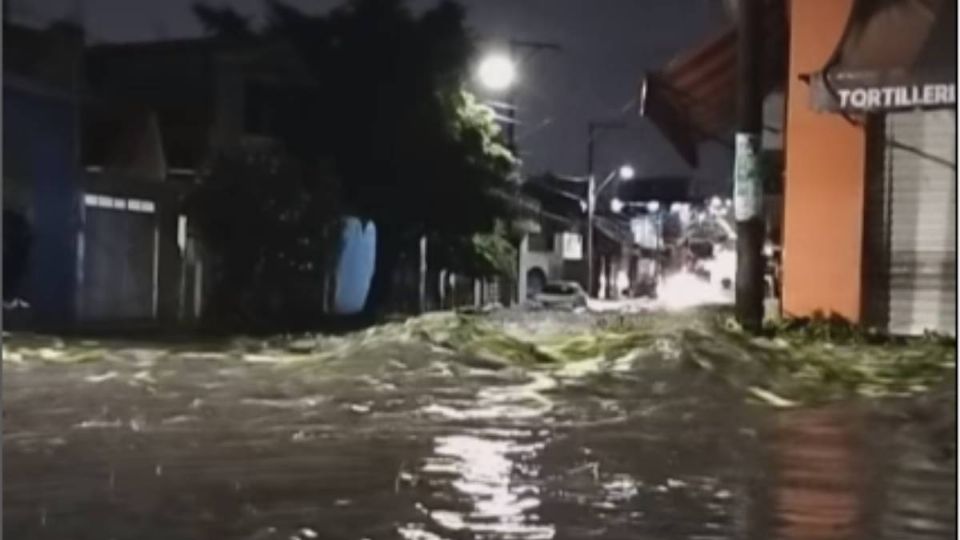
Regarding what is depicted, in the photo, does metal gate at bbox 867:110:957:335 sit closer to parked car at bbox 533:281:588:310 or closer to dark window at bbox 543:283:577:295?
parked car at bbox 533:281:588:310

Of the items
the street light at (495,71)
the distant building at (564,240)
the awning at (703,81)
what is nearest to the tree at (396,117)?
the street light at (495,71)

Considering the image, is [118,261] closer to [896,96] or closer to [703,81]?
[703,81]

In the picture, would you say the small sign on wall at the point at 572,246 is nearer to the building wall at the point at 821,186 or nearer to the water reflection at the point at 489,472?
the building wall at the point at 821,186

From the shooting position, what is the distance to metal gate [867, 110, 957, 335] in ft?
43.3

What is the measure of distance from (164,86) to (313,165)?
687 cm

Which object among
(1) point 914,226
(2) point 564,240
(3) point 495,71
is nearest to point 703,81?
(1) point 914,226

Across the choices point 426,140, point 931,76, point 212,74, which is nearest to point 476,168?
point 426,140

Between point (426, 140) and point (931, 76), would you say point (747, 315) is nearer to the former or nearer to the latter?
point (931, 76)

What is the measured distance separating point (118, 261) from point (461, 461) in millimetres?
19948

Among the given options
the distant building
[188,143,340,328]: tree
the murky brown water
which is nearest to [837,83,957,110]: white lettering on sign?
the murky brown water

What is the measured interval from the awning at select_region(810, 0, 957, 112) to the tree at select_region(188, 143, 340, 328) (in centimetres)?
1366

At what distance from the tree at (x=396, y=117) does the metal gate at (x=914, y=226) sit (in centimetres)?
1484

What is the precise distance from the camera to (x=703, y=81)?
18312mm

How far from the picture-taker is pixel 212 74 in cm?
3084
